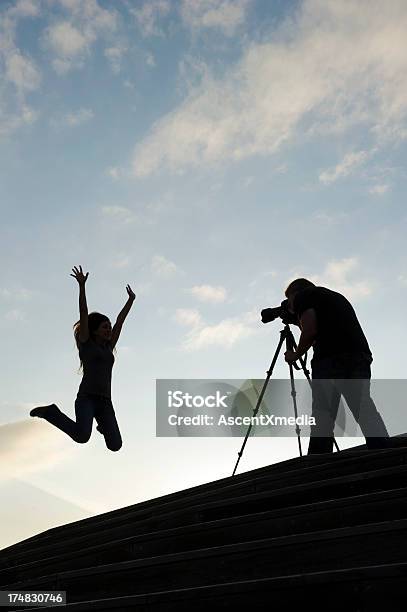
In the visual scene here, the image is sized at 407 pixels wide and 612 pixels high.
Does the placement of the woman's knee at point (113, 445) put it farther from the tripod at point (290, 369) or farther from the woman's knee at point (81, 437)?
the tripod at point (290, 369)

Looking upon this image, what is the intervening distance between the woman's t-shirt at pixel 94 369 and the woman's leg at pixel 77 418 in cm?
12

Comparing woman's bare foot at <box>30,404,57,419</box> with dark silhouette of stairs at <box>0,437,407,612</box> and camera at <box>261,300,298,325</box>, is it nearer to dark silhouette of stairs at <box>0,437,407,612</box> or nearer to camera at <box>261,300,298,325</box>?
dark silhouette of stairs at <box>0,437,407,612</box>

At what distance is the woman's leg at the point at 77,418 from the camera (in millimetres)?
6449

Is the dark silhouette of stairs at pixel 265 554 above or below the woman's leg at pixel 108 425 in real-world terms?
below

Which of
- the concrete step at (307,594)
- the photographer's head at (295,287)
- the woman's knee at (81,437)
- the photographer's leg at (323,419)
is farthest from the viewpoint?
the woman's knee at (81,437)

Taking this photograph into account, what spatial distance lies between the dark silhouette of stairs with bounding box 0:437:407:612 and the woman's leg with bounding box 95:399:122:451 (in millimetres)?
1985

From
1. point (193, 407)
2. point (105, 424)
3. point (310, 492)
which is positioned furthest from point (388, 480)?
point (193, 407)

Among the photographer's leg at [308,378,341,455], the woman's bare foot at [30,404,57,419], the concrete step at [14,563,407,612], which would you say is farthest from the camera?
the woman's bare foot at [30,404,57,419]

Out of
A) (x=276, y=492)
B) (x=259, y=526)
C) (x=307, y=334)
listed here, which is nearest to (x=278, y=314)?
(x=307, y=334)

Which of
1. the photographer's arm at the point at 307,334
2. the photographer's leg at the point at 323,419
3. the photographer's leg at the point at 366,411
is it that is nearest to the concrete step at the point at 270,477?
the photographer's leg at the point at 366,411

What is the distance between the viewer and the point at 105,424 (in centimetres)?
673

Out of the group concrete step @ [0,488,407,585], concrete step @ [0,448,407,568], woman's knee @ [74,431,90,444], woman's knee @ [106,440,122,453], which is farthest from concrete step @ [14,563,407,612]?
woman's knee @ [106,440,122,453]

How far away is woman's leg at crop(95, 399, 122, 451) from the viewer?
22.0 ft

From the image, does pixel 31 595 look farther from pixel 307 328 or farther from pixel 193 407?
pixel 193 407
